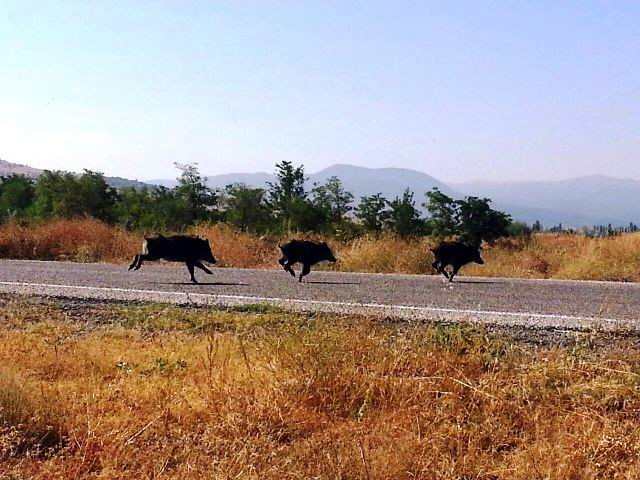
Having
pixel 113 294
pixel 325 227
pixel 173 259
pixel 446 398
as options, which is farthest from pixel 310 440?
pixel 325 227

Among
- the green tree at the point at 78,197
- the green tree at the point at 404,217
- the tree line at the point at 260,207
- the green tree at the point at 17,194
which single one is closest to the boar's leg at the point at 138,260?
the tree line at the point at 260,207

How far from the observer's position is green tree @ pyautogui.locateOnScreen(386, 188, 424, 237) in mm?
21128

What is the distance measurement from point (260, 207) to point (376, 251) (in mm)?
9916

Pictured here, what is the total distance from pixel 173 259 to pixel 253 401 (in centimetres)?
713

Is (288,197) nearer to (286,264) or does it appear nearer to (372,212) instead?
(372,212)

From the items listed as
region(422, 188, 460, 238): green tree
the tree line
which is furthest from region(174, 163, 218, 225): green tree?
region(422, 188, 460, 238): green tree

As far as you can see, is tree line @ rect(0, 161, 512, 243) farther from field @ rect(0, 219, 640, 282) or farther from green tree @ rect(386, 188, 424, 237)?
field @ rect(0, 219, 640, 282)

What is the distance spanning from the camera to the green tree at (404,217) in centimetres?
2113

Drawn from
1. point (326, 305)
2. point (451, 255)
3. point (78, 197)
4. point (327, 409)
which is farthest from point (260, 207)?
point (327, 409)

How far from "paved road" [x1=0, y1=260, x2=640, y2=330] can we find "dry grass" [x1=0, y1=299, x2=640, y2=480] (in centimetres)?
196

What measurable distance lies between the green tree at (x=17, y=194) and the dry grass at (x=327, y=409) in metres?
26.0

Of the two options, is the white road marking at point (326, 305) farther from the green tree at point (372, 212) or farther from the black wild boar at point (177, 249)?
the green tree at point (372, 212)

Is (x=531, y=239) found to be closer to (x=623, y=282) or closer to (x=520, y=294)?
(x=623, y=282)

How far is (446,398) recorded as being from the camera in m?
4.57
